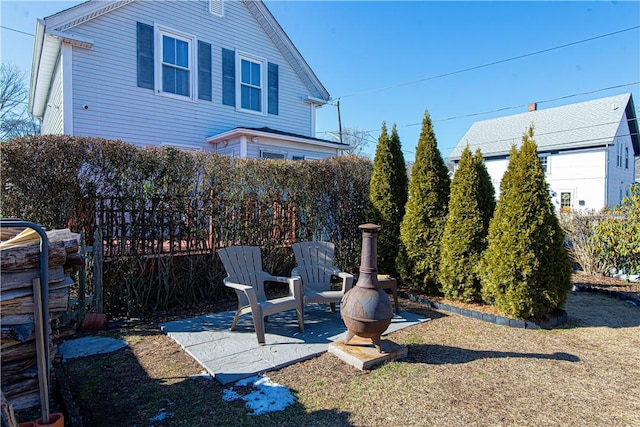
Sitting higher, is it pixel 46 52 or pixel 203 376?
pixel 46 52

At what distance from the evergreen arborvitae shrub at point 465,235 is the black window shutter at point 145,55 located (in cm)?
750

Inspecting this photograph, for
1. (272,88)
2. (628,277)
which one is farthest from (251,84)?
(628,277)

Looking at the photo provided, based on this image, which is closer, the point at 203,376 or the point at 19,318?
the point at 19,318

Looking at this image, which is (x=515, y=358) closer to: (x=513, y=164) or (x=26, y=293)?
(x=513, y=164)

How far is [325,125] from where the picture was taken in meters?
27.2

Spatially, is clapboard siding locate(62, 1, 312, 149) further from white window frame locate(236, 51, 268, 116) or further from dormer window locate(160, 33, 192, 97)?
dormer window locate(160, 33, 192, 97)

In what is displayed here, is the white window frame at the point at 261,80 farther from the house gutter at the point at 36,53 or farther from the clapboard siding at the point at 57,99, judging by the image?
the house gutter at the point at 36,53

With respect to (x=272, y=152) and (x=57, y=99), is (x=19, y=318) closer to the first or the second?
(x=272, y=152)

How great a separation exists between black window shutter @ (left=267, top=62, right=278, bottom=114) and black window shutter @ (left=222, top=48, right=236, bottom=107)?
1136mm

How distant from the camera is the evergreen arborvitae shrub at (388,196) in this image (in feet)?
20.9

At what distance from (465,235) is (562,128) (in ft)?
61.8

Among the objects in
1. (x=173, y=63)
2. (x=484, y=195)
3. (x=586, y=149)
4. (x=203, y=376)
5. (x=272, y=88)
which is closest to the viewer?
(x=203, y=376)

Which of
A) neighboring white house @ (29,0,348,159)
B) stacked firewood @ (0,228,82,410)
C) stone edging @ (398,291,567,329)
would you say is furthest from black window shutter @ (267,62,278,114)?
stacked firewood @ (0,228,82,410)

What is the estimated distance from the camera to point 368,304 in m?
3.19
